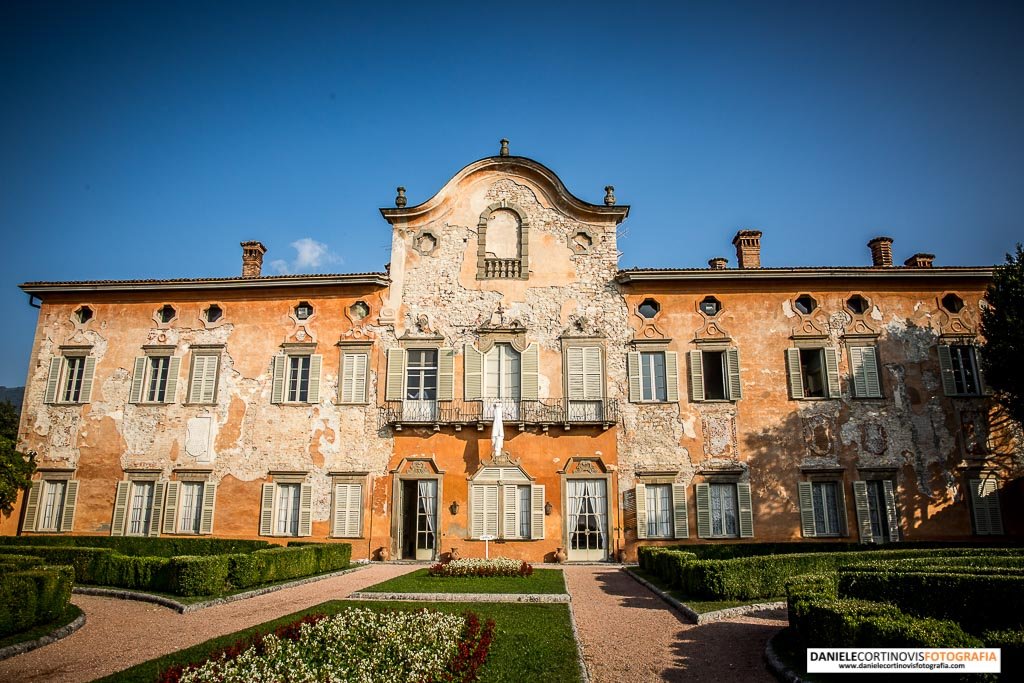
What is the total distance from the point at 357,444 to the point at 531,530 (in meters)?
6.24

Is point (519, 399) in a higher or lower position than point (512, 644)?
higher

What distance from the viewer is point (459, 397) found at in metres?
21.8

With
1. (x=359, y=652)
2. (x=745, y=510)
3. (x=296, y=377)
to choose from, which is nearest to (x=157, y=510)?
(x=296, y=377)

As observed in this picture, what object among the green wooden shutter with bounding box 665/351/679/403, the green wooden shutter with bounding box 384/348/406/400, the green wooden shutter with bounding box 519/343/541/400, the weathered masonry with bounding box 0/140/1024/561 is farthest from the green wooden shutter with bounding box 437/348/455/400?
the green wooden shutter with bounding box 665/351/679/403

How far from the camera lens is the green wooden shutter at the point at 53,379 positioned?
74.9 ft

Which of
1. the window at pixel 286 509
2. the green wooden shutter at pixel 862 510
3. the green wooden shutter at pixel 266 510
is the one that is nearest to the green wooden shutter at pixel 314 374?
the window at pixel 286 509

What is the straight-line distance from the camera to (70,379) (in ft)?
76.1

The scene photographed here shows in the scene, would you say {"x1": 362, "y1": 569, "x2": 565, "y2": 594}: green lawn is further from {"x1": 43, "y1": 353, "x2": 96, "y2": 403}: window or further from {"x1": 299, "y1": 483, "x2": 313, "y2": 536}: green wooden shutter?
{"x1": 43, "y1": 353, "x2": 96, "y2": 403}: window

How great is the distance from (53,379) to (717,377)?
22847 mm

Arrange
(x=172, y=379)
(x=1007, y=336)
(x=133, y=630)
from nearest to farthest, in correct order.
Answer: (x=133, y=630) → (x=1007, y=336) → (x=172, y=379)

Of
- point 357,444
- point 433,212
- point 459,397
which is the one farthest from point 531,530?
point 433,212

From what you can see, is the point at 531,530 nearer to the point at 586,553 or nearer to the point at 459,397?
the point at 586,553

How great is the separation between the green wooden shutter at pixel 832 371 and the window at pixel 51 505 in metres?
25.0

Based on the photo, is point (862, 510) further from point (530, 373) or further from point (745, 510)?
point (530, 373)
